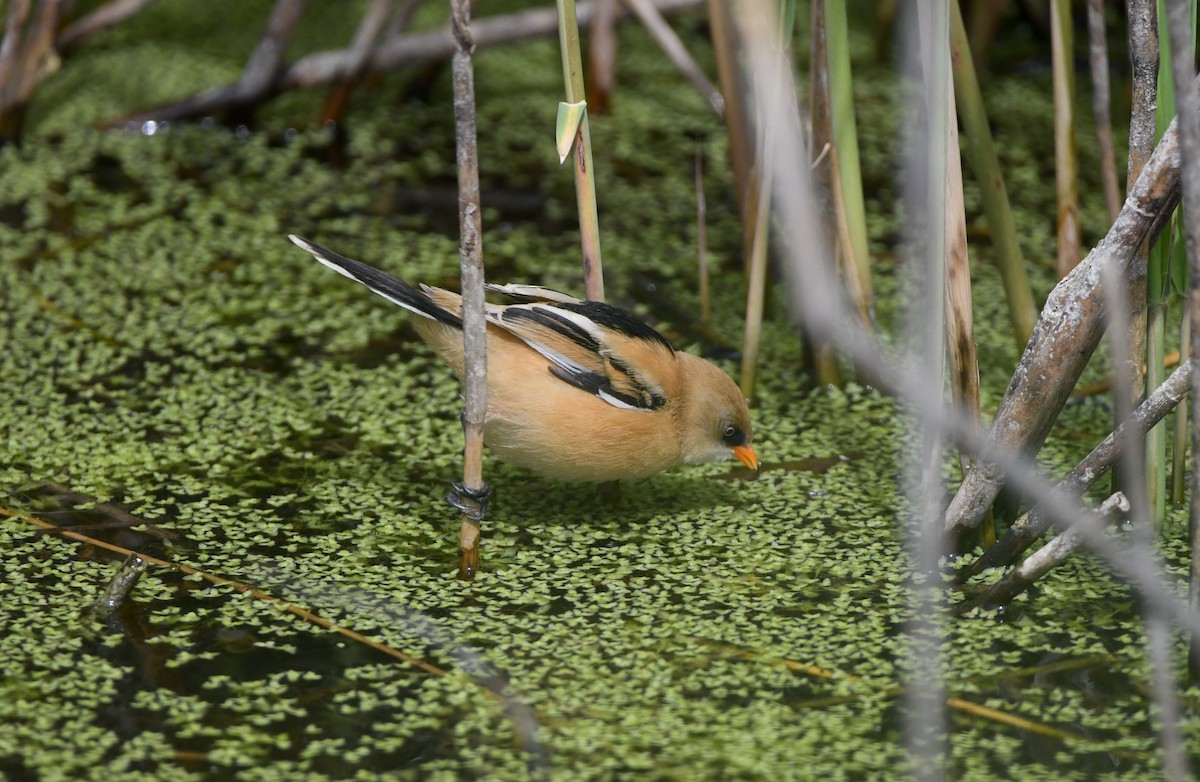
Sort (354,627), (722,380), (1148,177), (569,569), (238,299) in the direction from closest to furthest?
(1148,177) < (354,627) < (569,569) < (722,380) < (238,299)

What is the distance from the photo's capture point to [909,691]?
2889 mm

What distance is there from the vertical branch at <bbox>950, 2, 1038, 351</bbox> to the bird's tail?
55.0 inches

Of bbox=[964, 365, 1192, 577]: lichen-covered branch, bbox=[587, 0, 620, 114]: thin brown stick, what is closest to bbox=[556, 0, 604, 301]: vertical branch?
bbox=[964, 365, 1192, 577]: lichen-covered branch

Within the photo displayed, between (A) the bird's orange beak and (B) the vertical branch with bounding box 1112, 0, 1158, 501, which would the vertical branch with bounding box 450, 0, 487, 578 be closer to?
(A) the bird's orange beak

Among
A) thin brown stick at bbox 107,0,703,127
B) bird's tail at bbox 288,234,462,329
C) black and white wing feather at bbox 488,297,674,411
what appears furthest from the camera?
thin brown stick at bbox 107,0,703,127

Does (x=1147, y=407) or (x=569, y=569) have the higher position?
(x=1147, y=407)

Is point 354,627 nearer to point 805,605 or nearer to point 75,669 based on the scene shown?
point 75,669

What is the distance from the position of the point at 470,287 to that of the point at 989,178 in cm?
151

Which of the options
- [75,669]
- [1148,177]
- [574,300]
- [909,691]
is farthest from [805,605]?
[75,669]

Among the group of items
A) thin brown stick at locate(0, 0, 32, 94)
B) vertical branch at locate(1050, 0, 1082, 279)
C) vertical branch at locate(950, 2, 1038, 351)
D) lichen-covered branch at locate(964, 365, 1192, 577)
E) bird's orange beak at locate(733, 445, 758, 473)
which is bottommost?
lichen-covered branch at locate(964, 365, 1192, 577)

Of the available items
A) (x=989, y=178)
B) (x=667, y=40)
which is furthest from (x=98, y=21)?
(x=989, y=178)

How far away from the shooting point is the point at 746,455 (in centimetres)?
371

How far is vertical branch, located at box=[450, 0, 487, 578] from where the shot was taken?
2.76 metres

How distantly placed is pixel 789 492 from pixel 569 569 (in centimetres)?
73
